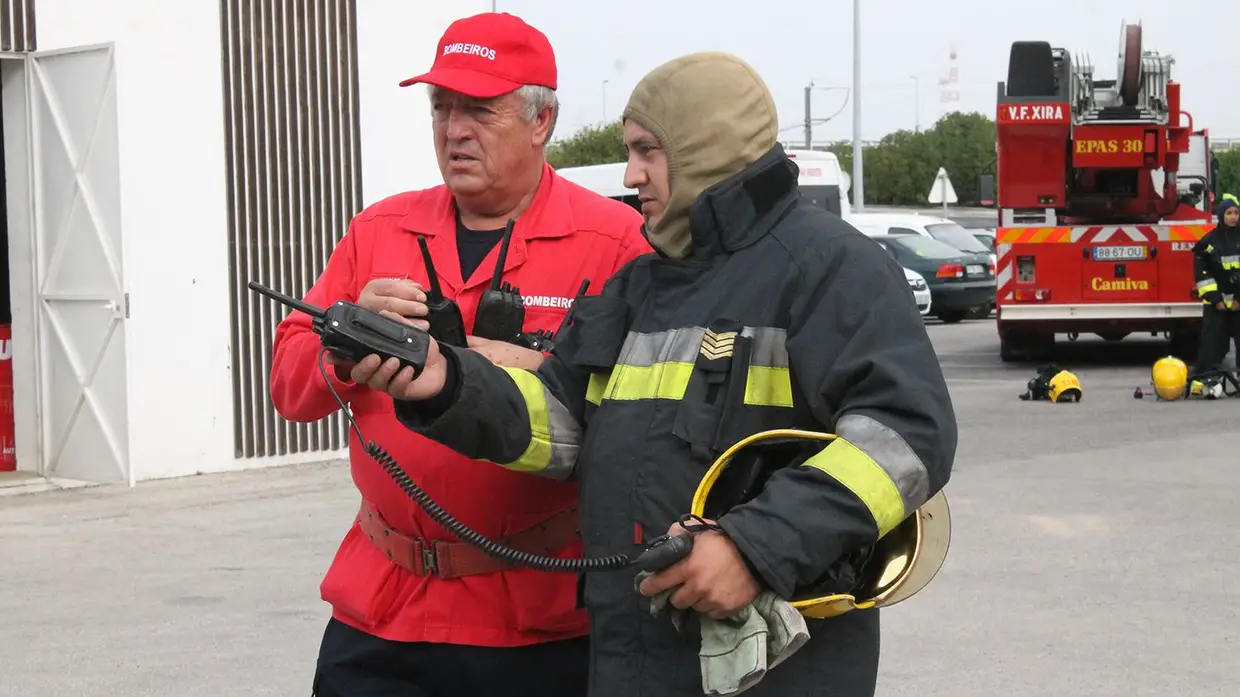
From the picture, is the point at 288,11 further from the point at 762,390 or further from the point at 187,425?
the point at 762,390

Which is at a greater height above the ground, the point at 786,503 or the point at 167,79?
the point at 167,79

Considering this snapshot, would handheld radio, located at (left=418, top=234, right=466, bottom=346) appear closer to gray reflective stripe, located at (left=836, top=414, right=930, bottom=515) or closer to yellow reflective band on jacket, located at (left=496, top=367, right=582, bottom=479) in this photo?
yellow reflective band on jacket, located at (left=496, top=367, right=582, bottom=479)

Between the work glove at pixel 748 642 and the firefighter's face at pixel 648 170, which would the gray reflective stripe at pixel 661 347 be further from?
the work glove at pixel 748 642

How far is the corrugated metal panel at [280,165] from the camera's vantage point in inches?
444

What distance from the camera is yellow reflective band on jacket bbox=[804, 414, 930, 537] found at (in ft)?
8.08

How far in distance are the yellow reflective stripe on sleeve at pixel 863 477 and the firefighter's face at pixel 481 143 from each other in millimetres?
1198

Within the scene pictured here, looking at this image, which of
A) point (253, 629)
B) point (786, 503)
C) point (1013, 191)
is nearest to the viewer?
point (786, 503)

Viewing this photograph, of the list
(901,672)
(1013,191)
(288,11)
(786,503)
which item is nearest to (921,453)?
(786,503)

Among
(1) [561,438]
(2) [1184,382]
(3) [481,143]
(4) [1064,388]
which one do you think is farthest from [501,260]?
(2) [1184,382]

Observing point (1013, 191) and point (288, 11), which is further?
point (1013, 191)

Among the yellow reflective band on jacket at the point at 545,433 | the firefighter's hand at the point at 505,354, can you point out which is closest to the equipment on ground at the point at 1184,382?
the firefighter's hand at the point at 505,354

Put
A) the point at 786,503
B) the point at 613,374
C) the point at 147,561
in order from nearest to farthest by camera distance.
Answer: the point at 786,503
the point at 613,374
the point at 147,561

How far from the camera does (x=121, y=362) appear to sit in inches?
420

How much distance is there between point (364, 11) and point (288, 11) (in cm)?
60
